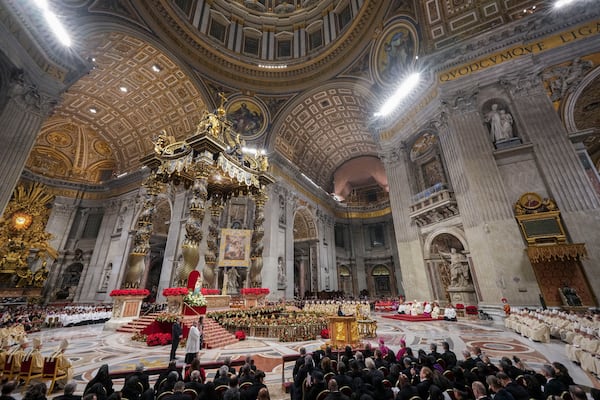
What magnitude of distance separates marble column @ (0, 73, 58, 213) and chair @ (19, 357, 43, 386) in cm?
740

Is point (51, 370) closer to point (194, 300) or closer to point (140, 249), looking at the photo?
point (194, 300)

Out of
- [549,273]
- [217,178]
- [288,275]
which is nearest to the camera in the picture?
[549,273]

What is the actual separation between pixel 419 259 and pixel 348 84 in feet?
39.5

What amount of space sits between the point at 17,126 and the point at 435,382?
13.7 metres

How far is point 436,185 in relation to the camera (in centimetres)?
1145

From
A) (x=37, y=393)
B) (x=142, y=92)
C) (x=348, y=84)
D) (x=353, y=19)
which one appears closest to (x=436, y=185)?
(x=348, y=84)

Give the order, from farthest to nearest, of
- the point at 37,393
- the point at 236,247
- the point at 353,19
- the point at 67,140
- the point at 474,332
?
the point at 67,140, the point at 353,19, the point at 236,247, the point at 474,332, the point at 37,393

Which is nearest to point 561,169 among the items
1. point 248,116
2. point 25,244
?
point 248,116

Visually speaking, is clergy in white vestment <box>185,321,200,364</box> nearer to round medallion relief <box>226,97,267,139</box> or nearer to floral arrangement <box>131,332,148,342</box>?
floral arrangement <box>131,332,148,342</box>

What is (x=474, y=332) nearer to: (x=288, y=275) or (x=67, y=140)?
(x=288, y=275)

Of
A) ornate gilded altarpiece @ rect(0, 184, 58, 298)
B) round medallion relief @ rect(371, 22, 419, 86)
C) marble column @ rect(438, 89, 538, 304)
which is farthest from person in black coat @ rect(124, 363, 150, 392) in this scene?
ornate gilded altarpiece @ rect(0, 184, 58, 298)

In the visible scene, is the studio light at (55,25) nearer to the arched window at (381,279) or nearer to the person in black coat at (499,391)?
the person in black coat at (499,391)

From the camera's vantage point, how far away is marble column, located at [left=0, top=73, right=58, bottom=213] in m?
8.11

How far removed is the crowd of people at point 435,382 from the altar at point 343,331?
2196mm
